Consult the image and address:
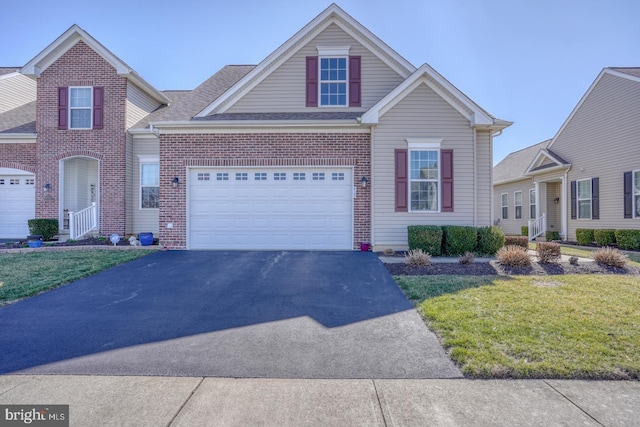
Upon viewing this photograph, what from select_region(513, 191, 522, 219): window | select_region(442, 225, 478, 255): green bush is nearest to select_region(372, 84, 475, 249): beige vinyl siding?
select_region(442, 225, 478, 255): green bush

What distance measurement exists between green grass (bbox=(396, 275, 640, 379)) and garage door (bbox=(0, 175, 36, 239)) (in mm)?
15860

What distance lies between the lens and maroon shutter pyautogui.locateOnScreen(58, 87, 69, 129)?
1268 cm

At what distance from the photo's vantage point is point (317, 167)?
1041cm

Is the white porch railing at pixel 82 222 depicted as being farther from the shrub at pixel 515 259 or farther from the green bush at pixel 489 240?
the shrub at pixel 515 259

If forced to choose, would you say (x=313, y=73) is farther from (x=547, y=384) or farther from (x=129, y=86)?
(x=547, y=384)

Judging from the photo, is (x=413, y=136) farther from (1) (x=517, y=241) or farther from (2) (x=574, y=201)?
(2) (x=574, y=201)

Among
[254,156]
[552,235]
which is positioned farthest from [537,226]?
[254,156]

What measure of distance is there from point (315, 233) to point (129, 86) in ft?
32.2

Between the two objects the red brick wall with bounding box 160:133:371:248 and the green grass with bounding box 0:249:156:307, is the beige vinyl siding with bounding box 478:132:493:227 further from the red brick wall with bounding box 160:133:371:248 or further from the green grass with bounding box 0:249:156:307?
the green grass with bounding box 0:249:156:307

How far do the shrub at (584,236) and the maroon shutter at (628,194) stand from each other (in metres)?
1.44

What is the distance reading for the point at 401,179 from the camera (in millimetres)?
10125

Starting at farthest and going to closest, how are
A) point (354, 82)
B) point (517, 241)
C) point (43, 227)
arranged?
point (43, 227)
point (354, 82)
point (517, 241)

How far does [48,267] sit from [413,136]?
10389 millimetres

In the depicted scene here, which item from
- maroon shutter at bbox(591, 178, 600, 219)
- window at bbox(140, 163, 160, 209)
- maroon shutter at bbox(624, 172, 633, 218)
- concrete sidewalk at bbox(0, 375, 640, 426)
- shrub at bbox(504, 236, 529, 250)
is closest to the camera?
concrete sidewalk at bbox(0, 375, 640, 426)
